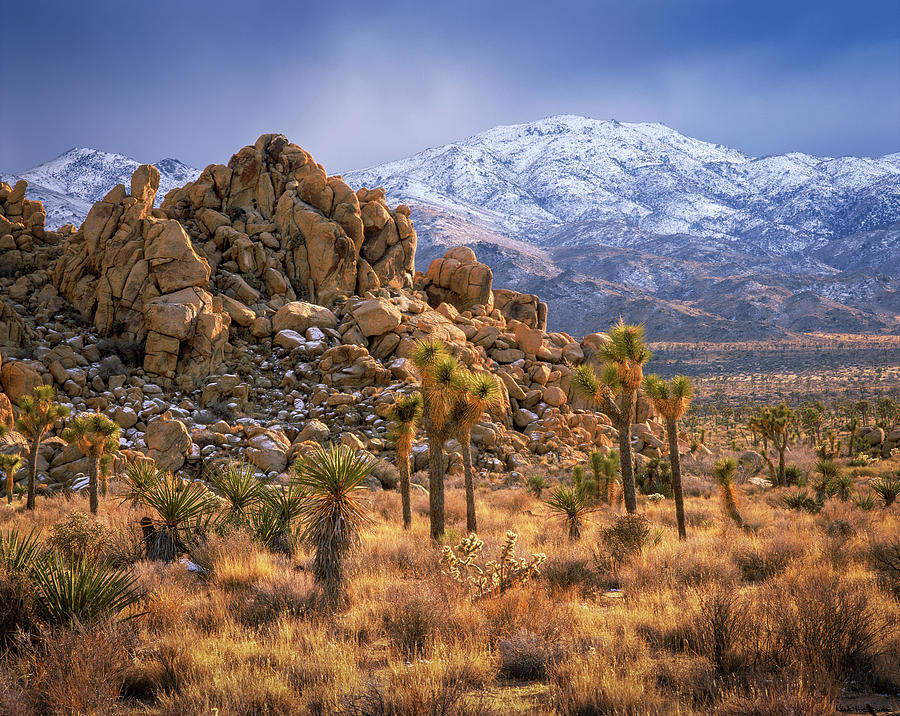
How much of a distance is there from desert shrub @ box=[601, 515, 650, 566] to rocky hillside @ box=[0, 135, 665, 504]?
15.2 m

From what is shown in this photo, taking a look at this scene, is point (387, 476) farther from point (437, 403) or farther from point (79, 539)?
point (79, 539)

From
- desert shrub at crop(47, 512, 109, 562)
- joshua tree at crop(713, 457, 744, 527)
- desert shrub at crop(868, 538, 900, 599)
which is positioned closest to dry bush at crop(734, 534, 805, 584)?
desert shrub at crop(868, 538, 900, 599)

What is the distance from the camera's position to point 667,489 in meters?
28.3

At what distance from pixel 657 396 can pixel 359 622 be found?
1275 centimetres

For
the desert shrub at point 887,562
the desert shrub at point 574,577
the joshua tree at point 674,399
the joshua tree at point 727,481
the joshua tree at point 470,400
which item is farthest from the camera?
the joshua tree at point 727,481

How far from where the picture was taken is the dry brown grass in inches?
218

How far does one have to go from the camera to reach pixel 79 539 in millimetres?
10969

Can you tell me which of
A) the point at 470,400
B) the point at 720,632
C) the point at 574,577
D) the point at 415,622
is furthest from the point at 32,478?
the point at 720,632

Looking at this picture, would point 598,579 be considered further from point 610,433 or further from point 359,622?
point 610,433

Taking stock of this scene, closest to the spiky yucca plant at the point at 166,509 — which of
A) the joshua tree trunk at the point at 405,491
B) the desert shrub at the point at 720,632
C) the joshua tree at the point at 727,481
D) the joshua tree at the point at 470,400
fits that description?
the joshua tree at the point at 470,400

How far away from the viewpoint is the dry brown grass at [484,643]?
5527mm

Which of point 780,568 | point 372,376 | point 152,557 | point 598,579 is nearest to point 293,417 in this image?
point 372,376

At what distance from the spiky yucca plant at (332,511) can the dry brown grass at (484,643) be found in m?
0.53

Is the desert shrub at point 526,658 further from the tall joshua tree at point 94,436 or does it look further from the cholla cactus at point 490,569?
the tall joshua tree at point 94,436
